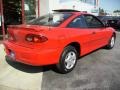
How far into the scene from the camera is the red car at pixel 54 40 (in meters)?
4.81

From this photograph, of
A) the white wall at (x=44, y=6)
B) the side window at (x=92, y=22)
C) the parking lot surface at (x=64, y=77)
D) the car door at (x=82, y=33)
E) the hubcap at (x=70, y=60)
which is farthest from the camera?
the white wall at (x=44, y=6)

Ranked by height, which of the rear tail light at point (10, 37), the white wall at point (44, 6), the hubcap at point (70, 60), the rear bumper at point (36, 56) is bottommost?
the hubcap at point (70, 60)

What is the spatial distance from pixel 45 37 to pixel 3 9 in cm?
546

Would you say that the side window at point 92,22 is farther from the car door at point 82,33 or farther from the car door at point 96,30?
the car door at point 82,33

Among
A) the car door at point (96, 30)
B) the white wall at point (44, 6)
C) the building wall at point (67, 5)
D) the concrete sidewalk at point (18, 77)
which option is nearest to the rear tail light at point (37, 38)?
the concrete sidewalk at point (18, 77)

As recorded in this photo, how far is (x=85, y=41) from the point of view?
239 inches

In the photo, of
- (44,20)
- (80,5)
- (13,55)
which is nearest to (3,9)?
(44,20)

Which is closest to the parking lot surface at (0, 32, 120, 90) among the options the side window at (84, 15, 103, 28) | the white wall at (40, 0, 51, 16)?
the side window at (84, 15, 103, 28)

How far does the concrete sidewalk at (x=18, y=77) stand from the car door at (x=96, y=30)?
2.01 meters

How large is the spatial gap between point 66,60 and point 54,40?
0.76 meters

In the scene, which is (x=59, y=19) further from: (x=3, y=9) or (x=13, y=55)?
(x=3, y=9)

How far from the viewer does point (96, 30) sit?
668 centimetres

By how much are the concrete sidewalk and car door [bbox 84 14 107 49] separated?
6.59 ft

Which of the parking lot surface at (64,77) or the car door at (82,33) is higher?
the car door at (82,33)
